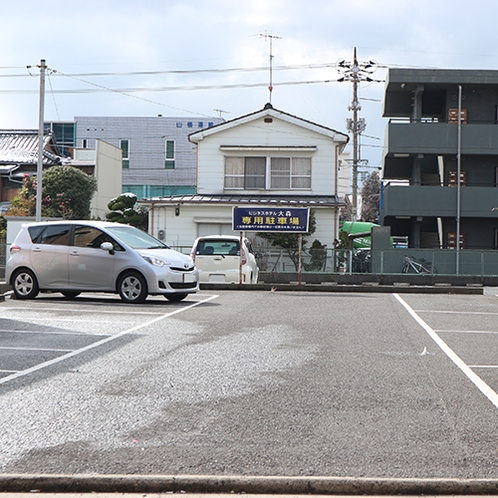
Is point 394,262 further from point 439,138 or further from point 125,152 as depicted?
point 125,152

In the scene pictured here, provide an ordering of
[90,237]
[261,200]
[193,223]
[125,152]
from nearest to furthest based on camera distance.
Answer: [90,237] → [261,200] → [193,223] → [125,152]

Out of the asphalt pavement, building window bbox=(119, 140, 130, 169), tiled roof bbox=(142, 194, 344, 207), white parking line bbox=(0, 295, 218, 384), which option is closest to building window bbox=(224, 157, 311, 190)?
tiled roof bbox=(142, 194, 344, 207)

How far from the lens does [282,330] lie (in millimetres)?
10727

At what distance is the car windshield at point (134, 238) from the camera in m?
15.1

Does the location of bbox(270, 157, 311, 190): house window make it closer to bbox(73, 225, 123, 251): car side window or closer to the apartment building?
the apartment building

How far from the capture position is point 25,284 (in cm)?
1537

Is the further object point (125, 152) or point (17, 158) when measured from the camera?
point (125, 152)

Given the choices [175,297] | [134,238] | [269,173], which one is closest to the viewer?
[134,238]

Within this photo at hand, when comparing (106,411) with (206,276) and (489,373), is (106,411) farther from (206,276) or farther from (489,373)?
(206,276)

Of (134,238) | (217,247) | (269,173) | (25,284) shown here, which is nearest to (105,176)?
(269,173)

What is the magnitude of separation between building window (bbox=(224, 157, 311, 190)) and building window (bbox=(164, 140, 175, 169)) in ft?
110

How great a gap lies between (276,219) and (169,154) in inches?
1889

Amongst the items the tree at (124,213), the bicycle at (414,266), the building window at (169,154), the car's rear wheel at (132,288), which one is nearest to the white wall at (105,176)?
the tree at (124,213)

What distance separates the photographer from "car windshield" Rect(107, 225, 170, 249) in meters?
15.1
